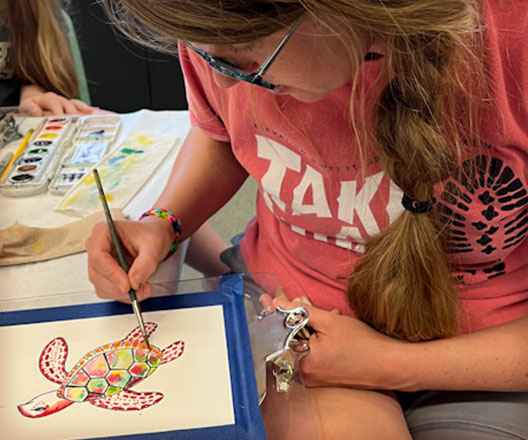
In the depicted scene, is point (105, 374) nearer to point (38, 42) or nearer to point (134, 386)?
point (134, 386)

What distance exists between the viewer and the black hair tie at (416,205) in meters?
0.65

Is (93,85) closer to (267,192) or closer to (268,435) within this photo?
(267,192)

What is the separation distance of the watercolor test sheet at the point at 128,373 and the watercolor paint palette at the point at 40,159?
315 millimetres

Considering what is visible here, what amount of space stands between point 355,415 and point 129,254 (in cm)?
36

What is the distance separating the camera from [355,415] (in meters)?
0.71

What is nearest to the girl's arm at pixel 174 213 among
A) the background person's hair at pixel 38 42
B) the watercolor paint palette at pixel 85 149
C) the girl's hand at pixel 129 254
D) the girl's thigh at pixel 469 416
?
the girl's hand at pixel 129 254

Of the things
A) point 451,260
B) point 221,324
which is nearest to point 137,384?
point 221,324

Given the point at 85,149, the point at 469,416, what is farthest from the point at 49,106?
the point at 469,416

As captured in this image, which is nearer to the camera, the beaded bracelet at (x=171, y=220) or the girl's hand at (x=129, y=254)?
the girl's hand at (x=129, y=254)

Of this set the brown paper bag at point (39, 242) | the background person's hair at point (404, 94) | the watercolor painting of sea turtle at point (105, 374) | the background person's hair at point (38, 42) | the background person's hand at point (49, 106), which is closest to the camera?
the background person's hair at point (404, 94)

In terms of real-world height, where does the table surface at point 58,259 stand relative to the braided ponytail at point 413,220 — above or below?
below

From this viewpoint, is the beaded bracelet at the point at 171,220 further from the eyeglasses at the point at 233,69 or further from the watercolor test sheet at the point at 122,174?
the eyeglasses at the point at 233,69

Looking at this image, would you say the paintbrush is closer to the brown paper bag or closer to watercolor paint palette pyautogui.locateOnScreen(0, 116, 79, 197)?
the brown paper bag

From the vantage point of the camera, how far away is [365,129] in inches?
25.7
